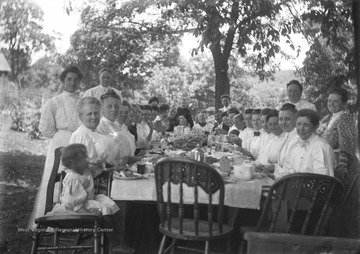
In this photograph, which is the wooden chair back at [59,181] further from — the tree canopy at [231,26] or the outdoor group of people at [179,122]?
the tree canopy at [231,26]

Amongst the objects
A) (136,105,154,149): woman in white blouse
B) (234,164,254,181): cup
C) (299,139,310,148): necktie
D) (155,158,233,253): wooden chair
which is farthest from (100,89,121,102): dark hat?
(299,139,310,148): necktie

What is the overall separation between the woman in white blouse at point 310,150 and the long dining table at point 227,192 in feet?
0.62

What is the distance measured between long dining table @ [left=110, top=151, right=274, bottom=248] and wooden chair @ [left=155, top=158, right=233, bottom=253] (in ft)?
0.23

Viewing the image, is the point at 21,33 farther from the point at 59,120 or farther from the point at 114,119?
the point at 114,119

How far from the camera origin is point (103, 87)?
1.95m

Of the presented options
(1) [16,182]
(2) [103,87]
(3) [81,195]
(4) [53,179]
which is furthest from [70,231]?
(2) [103,87]

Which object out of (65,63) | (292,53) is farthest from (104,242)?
(292,53)

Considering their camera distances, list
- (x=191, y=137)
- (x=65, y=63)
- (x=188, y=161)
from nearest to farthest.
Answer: (x=188, y=161)
(x=65, y=63)
(x=191, y=137)

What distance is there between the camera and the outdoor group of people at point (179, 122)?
69.5 inches

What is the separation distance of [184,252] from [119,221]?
0.34 meters

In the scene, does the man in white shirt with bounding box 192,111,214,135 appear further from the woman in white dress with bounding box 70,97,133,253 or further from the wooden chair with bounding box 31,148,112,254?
the wooden chair with bounding box 31,148,112,254

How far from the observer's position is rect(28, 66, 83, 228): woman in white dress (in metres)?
1.88

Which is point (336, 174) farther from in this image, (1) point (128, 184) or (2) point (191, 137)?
(2) point (191, 137)

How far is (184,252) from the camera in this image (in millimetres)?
1746
